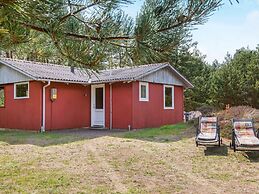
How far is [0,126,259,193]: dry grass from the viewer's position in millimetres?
5148

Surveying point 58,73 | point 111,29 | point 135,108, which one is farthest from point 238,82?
point 111,29

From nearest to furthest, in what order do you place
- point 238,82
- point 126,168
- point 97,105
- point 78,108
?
point 126,168 < point 78,108 < point 97,105 < point 238,82

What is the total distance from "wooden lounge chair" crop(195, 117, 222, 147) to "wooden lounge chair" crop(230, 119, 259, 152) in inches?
17.1

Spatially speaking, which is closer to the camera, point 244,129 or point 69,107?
point 244,129

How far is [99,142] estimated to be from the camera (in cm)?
1015

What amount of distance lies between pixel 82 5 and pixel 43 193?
292 cm

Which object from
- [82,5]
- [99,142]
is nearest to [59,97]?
[99,142]

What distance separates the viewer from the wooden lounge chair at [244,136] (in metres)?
7.53

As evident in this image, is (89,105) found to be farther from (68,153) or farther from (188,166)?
(188,166)

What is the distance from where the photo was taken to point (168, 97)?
1709cm

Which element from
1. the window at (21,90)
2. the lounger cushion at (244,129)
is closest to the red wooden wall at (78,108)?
the window at (21,90)

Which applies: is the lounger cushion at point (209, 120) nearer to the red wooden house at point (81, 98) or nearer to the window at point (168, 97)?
the red wooden house at point (81, 98)

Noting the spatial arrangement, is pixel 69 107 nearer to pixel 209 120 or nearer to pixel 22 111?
pixel 22 111

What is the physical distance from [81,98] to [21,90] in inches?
113
